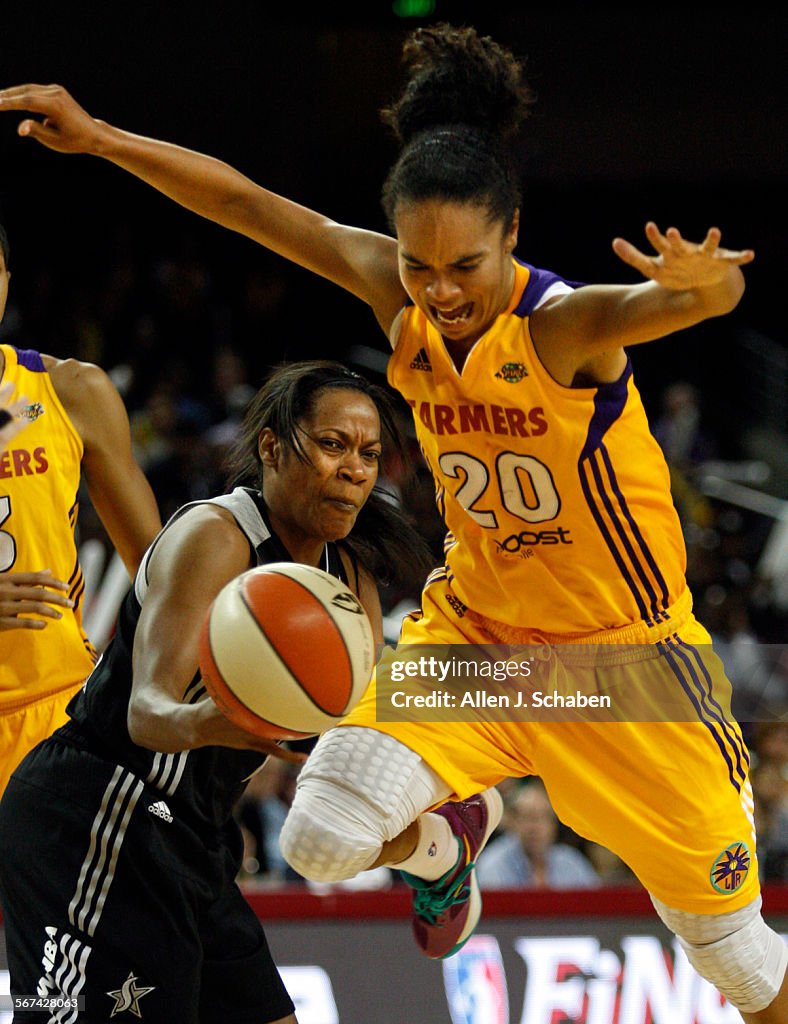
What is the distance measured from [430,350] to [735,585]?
621 cm

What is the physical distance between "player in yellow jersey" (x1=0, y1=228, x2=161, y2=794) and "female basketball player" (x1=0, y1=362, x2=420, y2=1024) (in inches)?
17.4

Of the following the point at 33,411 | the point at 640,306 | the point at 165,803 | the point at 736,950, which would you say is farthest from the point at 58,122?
the point at 736,950

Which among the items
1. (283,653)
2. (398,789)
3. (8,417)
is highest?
(8,417)

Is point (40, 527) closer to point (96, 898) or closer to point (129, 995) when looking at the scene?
point (96, 898)

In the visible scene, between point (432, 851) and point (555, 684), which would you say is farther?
point (432, 851)

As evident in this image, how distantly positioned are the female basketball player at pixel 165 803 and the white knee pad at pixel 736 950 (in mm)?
964

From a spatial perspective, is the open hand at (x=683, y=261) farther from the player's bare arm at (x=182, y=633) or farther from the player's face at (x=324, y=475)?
the player's bare arm at (x=182, y=633)

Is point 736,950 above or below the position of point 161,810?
below

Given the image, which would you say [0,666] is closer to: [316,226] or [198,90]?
[316,226]

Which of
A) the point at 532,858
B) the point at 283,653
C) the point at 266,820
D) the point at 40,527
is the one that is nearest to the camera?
the point at 283,653

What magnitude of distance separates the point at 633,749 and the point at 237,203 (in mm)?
1617

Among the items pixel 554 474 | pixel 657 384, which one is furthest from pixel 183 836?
pixel 657 384

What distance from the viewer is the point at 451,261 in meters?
3.00

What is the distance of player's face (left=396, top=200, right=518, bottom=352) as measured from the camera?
9.84 ft
